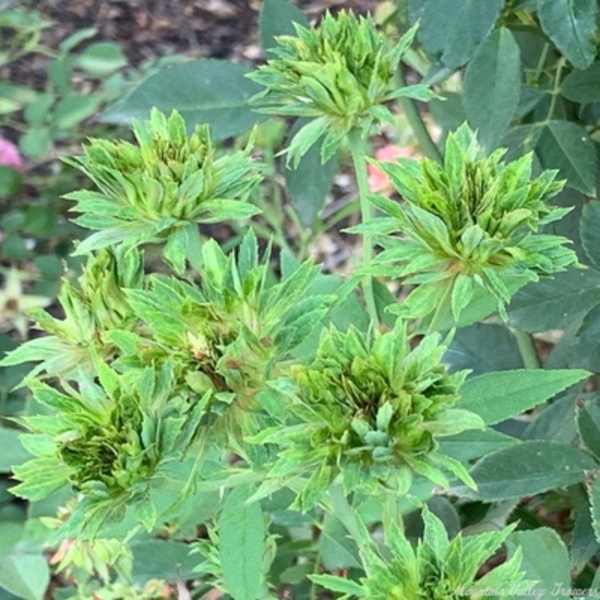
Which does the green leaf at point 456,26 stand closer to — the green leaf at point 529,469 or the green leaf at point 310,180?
the green leaf at point 310,180

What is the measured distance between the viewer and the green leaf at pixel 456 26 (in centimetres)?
66

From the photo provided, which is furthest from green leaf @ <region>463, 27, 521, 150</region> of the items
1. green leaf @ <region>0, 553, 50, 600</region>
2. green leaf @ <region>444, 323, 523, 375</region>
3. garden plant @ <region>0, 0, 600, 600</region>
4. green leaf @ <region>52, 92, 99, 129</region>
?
green leaf @ <region>52, 92, 99, 129</region>

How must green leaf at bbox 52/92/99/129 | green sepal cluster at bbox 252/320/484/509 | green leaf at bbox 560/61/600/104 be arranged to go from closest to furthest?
green sepal cluster at bbox 252/320/484/509 → green leaf at bbox 560/61/600/104 → green leaf at bbox 52/92/99/129

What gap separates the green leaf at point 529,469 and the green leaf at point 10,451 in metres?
0.31

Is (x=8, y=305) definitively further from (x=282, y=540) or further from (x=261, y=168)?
(x=261, y=168)

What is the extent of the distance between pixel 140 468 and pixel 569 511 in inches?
23.5

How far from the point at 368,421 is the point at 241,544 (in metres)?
0.15

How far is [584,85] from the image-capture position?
2.45 ft

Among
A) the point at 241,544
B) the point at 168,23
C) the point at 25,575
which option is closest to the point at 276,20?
the point at 241,544

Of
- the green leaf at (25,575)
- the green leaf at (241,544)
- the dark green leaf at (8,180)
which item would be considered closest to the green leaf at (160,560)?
the green leaf at (25,575)

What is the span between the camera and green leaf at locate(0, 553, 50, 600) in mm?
856

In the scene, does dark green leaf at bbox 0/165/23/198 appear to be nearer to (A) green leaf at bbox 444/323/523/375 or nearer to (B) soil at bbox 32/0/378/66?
(B) soil at bbox 32/0/378/66

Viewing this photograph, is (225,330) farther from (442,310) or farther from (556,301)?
(556,301)

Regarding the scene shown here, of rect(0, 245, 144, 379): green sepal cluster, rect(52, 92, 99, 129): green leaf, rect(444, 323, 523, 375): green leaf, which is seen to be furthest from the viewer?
rect(52, 92, 99, 129): green leaf
